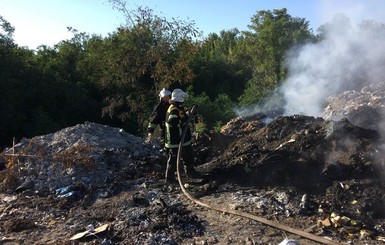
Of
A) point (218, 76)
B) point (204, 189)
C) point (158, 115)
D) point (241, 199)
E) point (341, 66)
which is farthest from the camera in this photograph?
point (218, 76)

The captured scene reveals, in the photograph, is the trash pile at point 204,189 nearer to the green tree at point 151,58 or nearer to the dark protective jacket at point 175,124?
the dark protective jacket at point 175,124

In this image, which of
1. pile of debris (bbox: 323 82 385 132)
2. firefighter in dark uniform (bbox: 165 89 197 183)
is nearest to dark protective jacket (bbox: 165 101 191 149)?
firefighter in dark uniform (bbox: 165 89 197 183)

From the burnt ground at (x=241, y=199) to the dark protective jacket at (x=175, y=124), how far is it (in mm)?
738

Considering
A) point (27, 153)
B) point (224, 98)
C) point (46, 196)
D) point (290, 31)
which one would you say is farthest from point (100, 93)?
point (46, 196)

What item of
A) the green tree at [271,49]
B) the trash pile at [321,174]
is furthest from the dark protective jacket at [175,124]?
the green tree at [271,49]

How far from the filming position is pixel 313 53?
15344mm

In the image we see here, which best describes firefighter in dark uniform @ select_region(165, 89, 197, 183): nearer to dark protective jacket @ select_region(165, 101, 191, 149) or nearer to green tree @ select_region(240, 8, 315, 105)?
dark protective jacket @ select_region(165, 101, 191, 149)

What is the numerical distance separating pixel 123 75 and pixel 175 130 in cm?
733

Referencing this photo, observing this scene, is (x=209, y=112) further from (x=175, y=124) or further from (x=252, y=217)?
(x=252, y=217)

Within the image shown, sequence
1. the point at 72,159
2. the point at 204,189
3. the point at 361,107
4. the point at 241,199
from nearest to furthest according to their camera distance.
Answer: the point at 241,199
the point at 204,189
the point at 72,159
the point at 361,107

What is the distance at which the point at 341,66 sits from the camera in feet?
48.0

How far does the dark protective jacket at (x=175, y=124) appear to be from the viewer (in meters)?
Answer: 6.64

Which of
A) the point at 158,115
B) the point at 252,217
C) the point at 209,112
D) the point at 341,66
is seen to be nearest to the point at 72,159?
the point at 158,115

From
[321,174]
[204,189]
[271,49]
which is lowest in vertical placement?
[204,189]
